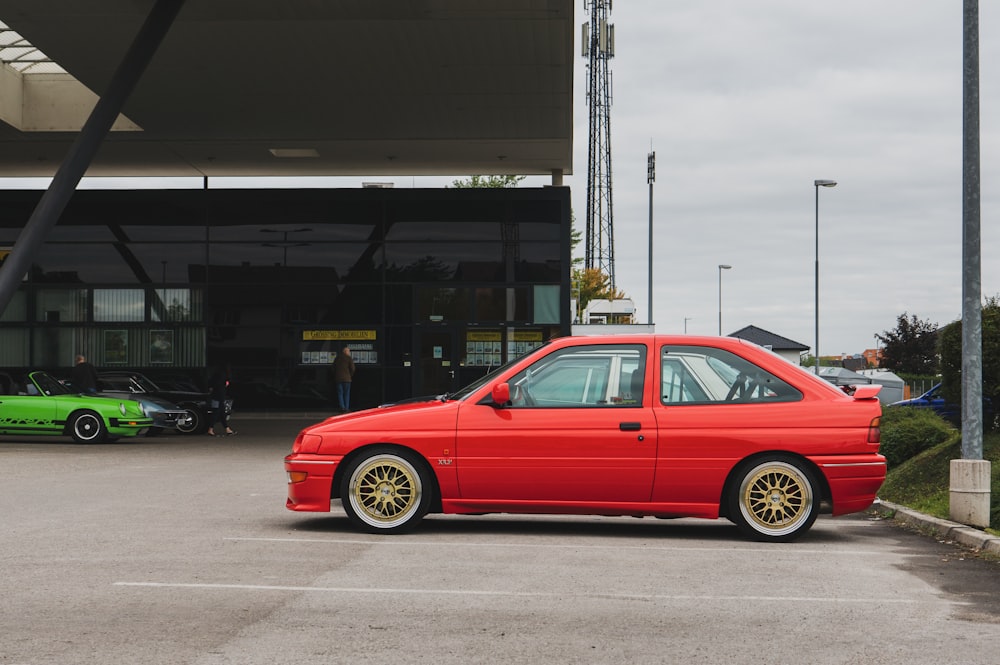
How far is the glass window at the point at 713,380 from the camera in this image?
990 cm

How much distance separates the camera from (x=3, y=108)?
26844 mm

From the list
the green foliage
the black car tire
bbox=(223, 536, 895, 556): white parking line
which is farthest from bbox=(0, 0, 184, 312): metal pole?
the green foliage

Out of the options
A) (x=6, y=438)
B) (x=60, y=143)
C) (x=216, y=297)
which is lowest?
(x=6, y=438)

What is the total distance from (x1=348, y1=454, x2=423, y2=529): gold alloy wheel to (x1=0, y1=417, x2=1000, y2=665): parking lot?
0.25 meters

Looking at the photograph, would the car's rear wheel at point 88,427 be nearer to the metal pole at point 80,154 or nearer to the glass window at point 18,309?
the metal pole at point 80,154

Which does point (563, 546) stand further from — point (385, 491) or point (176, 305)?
point (176, 305)

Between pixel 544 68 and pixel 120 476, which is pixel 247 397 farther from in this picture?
pixel 120 476

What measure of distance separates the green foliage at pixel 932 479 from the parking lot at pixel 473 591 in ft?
3.02

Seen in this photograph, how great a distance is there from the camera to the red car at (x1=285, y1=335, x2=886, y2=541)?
→ 9.66 m

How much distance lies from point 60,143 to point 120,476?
1719 centimetres

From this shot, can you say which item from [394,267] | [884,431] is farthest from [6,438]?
[884,431]

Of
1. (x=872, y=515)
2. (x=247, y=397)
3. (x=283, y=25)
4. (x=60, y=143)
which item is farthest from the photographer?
(x=247, y=397)

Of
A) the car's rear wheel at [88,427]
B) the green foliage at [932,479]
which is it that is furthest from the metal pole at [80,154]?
the green foliage at [932,479]

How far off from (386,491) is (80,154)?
44.1 ft
